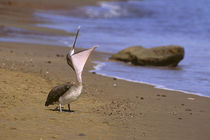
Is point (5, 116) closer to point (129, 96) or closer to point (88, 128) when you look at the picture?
point (88, 128)

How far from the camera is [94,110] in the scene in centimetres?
767

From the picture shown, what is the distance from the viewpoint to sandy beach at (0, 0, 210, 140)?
6.20m

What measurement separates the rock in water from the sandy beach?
3.13 metres

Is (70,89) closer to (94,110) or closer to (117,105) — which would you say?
(94,110)

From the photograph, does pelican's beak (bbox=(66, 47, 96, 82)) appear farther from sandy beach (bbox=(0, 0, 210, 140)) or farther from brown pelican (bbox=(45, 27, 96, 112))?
sandy beach (bbox=(0, 0, 210, 140))

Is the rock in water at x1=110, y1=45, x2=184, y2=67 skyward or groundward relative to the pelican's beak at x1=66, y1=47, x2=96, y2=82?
groundward

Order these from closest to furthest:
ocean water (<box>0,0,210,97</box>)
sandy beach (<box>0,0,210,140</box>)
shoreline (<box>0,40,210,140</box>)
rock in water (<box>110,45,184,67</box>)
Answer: sandy beach (<box>0,0,210,140</box>)
shoreline (<box>0,40,210,140</box>)
ocean water (<box>0,0,210,97</box>)
rock in water (<box>110,45,184,67</box>)

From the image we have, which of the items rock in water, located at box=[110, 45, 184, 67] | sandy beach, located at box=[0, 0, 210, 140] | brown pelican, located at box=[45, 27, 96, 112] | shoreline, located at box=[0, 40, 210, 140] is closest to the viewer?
sandy beach, located at box=[0, 0, 210, 140]

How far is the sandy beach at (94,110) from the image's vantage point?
620cm

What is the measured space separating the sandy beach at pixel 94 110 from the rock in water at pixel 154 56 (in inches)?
123

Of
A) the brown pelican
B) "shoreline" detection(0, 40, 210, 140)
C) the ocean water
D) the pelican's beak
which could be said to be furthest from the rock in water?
the pelican's beak

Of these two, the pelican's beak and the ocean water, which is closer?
the pelican's beak

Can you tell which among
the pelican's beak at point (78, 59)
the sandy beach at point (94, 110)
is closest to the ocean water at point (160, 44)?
the sandy beach at point (94, 110)

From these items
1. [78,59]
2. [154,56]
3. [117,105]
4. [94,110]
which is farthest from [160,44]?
[78,59]
